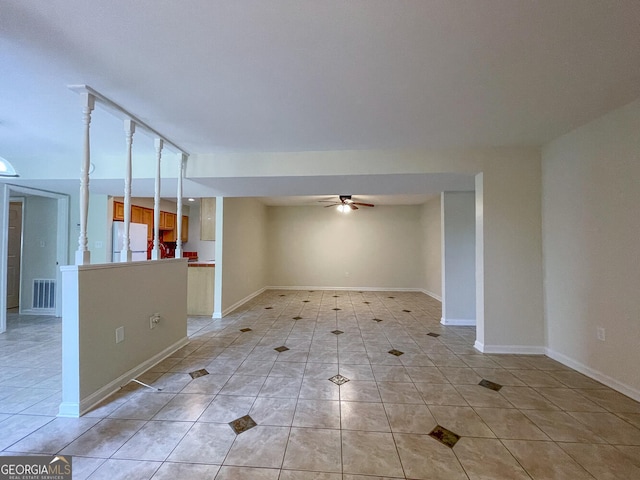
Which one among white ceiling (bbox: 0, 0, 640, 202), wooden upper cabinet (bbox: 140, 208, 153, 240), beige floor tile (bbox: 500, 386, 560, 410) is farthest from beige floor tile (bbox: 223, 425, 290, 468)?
wooden upper cabinet (bbox: 140, 208, 153, 240)

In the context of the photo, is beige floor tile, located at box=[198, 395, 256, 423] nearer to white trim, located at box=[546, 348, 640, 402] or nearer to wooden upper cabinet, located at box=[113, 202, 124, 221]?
white trim, located at box=[546, 348, 640, 402]

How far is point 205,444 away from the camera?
5.18 feet

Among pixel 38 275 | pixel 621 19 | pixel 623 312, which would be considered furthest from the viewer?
pixel 38 275

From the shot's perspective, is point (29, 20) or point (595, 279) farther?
point (595, 279)

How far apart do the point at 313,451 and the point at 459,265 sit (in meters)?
3.52

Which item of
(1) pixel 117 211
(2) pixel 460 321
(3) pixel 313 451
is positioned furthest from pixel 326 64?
(1) pixel 117 211

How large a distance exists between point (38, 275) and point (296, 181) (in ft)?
16.1

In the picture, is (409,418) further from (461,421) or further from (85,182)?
(85,182)

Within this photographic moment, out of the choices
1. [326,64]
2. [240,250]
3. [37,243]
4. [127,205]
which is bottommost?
[240,250]

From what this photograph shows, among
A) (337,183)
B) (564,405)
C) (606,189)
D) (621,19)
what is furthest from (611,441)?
(337,183)

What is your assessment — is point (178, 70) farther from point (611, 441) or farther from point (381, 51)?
point (611, 441)

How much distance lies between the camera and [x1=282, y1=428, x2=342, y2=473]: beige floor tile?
4.66 feet

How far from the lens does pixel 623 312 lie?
2.17m

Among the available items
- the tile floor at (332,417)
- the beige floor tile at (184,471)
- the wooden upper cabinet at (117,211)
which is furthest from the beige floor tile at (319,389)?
the wooden upper cabinet at (117,211)
